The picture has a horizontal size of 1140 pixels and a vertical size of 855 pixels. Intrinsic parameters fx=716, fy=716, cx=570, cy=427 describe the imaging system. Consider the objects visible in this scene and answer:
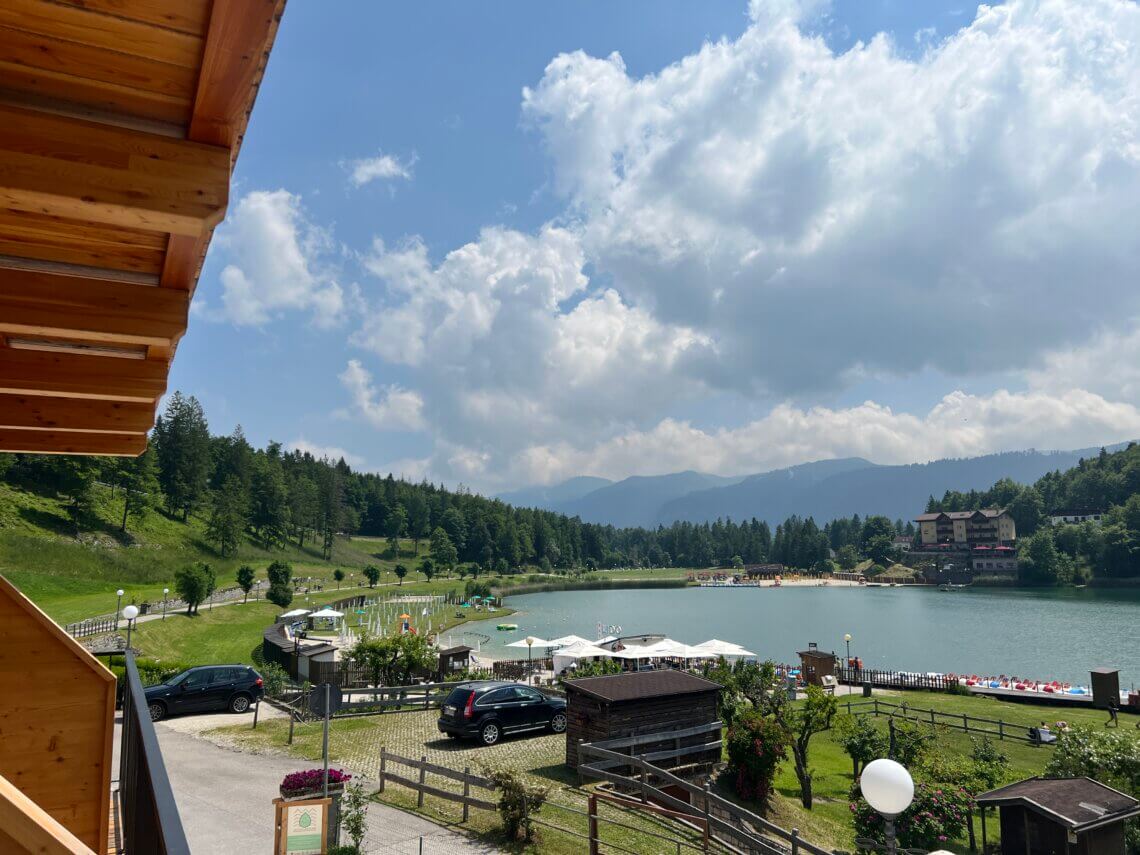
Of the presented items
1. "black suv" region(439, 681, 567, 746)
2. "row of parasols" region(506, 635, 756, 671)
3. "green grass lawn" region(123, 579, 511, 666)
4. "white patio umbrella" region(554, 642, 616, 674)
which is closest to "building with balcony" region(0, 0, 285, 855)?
"black suv" region(439, 681, 567, 746)

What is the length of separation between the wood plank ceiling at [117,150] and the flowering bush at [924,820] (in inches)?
607

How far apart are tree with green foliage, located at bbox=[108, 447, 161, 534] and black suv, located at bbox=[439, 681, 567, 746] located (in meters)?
66.6

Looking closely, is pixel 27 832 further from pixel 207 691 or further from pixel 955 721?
pixel 955 721

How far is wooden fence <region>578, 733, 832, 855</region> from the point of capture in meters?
12.4

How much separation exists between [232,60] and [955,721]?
3443 cm

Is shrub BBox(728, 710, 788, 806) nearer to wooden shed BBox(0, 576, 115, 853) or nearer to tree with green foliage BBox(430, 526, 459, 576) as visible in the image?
wooden shed BBox(0, 576, 115, 853)

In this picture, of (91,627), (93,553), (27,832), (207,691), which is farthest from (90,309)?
(93,553)

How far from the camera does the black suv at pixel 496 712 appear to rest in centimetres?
1912

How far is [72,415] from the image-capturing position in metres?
5.66

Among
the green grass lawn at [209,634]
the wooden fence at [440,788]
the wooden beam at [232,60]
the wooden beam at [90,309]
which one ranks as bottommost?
the green grass lawn at [209,634]

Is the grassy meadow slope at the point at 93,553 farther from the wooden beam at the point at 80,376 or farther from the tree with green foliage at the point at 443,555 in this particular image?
the wooden beam at the point at 80,376

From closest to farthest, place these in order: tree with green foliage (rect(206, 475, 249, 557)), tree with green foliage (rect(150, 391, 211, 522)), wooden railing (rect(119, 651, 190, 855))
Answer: wooden railing (rect(119, 651, 190, 855)), tree with green foliage (rect(206, 475, 249, 557)), tree with green foliage (rect(150, 391, 211, 522))

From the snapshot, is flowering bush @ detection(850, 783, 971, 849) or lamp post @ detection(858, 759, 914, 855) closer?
lamp post @ detection(858, 759, 914, 855)

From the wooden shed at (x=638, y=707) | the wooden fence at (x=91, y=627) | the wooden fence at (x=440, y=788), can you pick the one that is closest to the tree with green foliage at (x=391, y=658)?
the wooden shed at (x=638, y=707)
